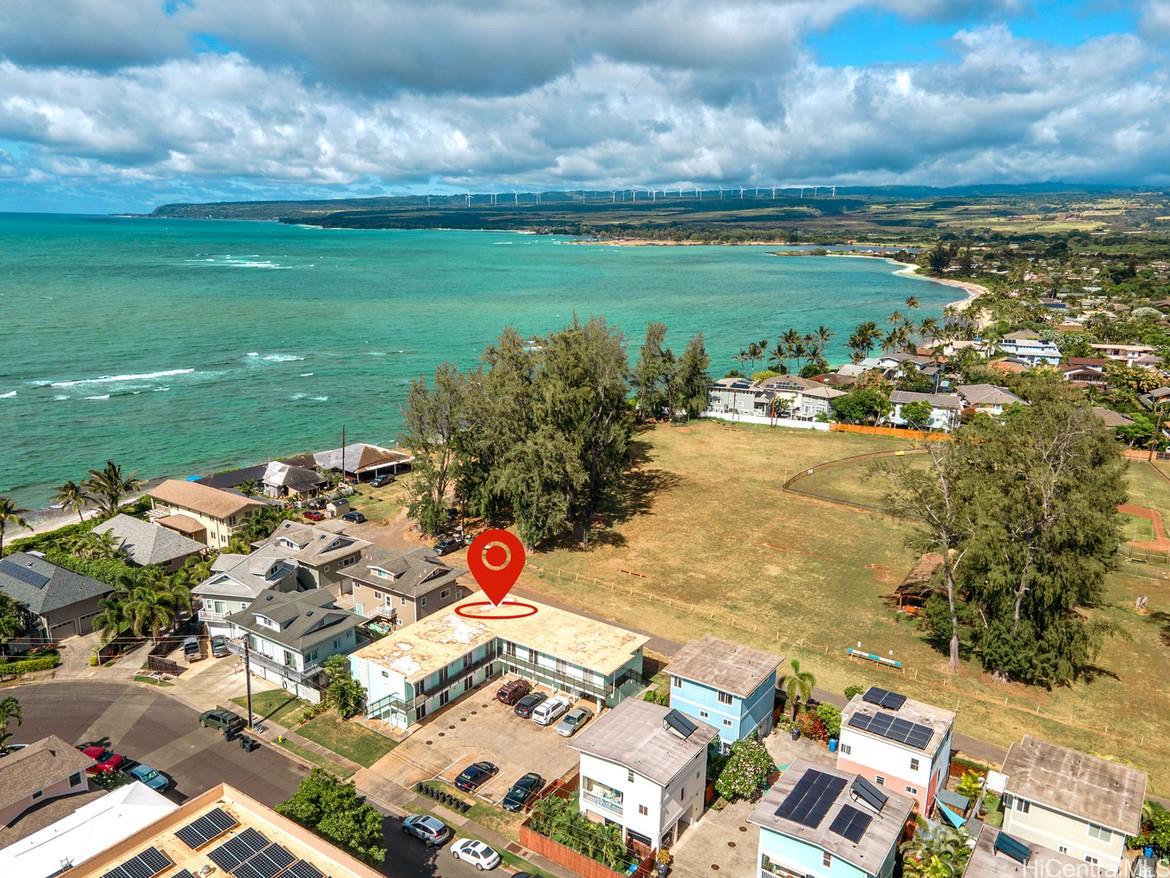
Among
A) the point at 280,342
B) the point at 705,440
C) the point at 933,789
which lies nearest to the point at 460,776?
the point at 933,789

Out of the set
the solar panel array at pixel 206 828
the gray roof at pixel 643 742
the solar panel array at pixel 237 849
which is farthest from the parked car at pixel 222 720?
the gray roof at pixel 643 742

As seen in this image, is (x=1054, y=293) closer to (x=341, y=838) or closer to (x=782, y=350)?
(x=782, y=350)

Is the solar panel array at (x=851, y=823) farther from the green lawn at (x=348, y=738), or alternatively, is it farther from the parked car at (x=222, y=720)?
the parked car at (x=222, y=720)

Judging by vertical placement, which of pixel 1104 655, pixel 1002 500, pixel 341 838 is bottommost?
pixel 1104 655

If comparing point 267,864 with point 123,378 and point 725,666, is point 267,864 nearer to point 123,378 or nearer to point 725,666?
point 725,666

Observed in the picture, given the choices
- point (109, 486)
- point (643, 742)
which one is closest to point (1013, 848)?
point (643, 742)

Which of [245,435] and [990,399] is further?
[990,399]
